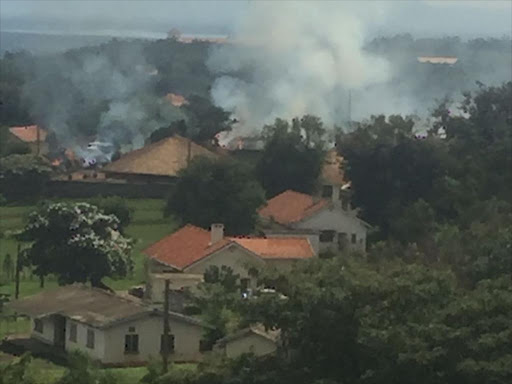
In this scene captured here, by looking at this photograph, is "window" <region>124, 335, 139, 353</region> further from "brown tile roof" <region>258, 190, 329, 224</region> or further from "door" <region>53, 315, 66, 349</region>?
"brown tile roof" <region>258, 190, 329, 224</region>

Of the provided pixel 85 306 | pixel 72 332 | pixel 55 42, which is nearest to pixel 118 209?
pixel 85 306

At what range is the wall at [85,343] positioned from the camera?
25.2m

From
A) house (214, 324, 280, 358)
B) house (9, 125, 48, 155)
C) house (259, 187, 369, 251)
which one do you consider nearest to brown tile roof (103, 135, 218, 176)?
house (9, 125, 48, 155)

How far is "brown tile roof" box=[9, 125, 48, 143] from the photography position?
52.8m

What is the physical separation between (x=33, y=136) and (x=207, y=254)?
81.4 ft

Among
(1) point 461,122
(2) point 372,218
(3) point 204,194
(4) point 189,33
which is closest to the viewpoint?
(3) point 204,194

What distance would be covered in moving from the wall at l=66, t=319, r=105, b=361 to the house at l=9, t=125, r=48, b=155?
21772 mm

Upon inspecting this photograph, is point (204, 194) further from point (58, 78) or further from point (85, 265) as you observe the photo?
point (58, 78)

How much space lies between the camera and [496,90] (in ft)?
154

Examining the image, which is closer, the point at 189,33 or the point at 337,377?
the point at 337,377

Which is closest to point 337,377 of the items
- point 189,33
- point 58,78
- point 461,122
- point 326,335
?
point 326,335

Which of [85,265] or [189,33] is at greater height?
[189,33]

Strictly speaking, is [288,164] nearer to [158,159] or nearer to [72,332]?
[158,159]

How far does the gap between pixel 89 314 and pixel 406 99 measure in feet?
153
